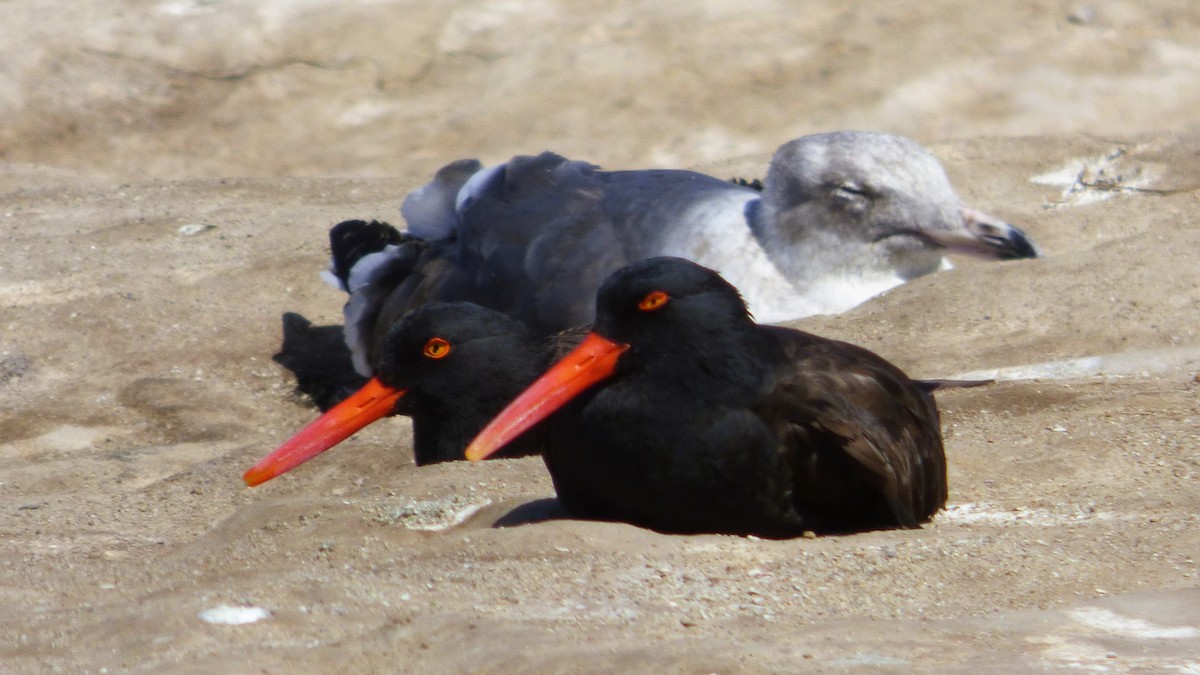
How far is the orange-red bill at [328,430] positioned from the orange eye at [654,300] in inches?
52.6

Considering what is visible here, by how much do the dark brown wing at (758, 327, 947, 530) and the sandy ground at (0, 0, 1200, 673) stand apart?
20 cm

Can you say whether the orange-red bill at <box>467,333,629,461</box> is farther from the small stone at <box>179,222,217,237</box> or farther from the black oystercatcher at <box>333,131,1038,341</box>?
the small stone at <box>179,222,217,237</box>

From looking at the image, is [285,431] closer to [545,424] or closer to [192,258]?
[192,258]

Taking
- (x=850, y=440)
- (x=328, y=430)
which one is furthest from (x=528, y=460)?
(x=850, y=440)

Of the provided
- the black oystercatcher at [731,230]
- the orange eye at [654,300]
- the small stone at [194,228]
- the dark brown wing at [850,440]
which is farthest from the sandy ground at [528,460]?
the orange eye at [654,300]

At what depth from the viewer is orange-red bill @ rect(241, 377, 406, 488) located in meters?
4.69

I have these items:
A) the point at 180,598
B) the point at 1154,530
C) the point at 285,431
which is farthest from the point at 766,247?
the point at 180,598

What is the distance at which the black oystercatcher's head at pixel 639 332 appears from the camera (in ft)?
13.2

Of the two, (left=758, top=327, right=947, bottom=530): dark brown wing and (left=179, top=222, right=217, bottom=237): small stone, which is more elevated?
(left=758, top=327, right=947, bottom=530): dark brown wing

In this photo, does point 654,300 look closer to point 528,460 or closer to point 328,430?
point 528,460

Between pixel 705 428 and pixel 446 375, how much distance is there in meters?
1.47

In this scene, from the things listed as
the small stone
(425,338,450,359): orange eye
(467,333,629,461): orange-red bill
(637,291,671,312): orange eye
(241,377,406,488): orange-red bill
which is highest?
(637,291,671,312): orange eye

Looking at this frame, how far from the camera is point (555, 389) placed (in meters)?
4.03

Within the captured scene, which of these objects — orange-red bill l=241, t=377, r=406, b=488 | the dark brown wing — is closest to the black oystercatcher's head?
the dark brown wing
